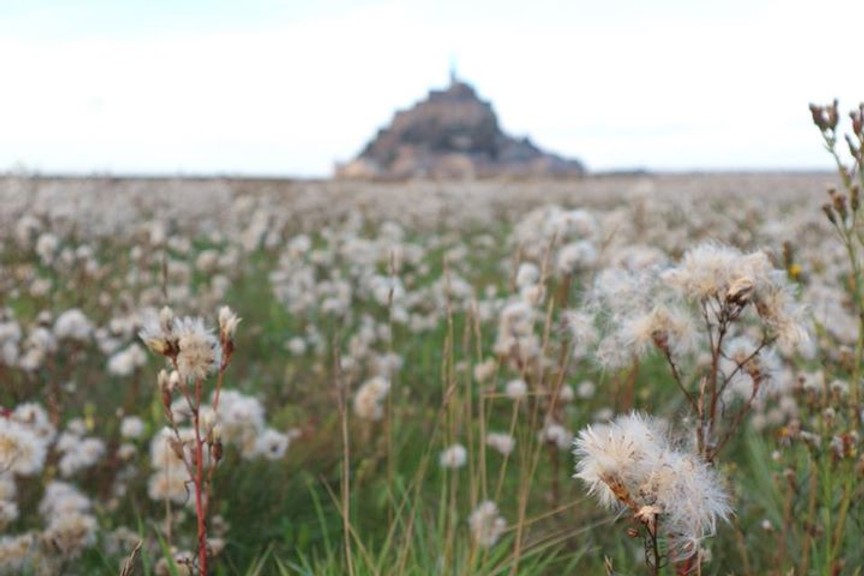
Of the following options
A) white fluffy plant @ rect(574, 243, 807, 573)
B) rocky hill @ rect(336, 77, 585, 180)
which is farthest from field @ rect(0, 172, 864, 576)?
rocky hill @ rect(336, 77, 585, 180)

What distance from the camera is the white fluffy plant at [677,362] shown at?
155cm

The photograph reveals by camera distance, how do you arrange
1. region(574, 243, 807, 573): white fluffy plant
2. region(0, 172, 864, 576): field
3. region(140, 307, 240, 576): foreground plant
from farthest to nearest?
1. region(0, 172, 864, 576): field
2. region(140, 307, 240, 576): foreground plant
3. region(574, 243, 807, 573): white fluffy plant

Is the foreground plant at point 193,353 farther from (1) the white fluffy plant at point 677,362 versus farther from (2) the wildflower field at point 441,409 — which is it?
(1) the white fluffy plant at point 677,362

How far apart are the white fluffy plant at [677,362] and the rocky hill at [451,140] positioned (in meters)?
99.5

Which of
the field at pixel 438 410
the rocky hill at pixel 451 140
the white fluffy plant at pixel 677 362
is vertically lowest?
the field at pixel 438 410

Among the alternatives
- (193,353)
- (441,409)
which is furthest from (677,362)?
(193,353)

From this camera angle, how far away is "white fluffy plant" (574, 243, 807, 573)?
155cm

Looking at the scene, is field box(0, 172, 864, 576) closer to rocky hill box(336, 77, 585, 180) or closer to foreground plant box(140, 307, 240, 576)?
foreground plant box(140, 307, 240, 576)

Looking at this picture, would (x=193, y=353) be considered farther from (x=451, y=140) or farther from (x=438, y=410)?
(x=451, y=140)

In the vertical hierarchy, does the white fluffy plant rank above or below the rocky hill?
below

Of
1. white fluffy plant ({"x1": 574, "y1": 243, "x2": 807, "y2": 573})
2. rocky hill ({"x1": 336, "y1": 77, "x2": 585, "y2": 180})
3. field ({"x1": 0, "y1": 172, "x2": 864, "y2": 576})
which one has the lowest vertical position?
field ({"x1": 0, "y1": 172, "x2": 864, "y2": 576})

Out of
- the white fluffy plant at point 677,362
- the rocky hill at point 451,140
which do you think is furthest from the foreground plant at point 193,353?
the rocky hill at point 451,140

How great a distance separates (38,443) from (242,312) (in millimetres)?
5122

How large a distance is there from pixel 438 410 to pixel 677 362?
351cm
